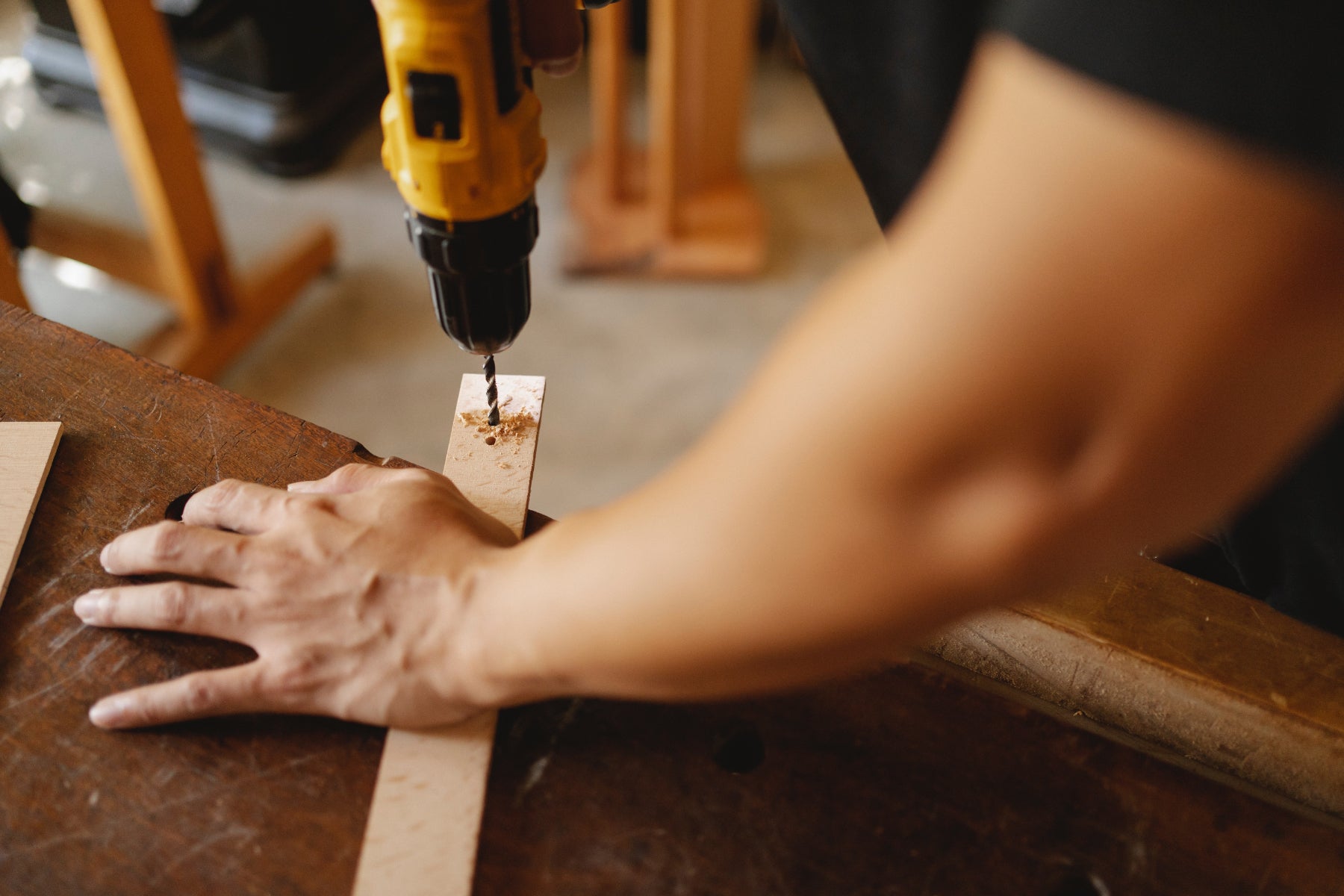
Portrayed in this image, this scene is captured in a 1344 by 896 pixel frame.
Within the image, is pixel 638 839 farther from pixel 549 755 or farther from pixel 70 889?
pixel 70 889

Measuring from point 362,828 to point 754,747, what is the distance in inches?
12.1

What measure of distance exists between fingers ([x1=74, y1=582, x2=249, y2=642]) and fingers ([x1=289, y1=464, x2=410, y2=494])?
0.35ft

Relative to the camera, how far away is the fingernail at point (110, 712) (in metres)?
0.72

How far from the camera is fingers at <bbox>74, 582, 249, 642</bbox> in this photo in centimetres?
74

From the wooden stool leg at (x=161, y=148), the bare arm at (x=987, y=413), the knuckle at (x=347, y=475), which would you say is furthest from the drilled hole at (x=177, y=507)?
the wooden stool leg at (x=161, y=148)

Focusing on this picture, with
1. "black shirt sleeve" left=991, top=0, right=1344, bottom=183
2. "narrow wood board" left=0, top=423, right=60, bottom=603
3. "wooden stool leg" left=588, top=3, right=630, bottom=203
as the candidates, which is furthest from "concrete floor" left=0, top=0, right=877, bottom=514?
"black shirt sleeve" left=991, top=0, right=1344, bottom=183

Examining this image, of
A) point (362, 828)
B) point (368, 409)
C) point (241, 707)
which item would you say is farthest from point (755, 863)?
point (368, 409)

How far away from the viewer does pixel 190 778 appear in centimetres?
71

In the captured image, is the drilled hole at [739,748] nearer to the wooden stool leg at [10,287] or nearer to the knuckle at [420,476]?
the knuckle at [420,476]

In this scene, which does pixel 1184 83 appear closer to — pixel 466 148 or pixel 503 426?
pixel 466 148

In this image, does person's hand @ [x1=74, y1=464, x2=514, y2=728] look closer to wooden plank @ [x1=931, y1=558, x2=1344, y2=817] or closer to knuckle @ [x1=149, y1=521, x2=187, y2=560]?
knuckle @ [x1=149, y1=521, x2=187, y2=560]

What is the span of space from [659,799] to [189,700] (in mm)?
367

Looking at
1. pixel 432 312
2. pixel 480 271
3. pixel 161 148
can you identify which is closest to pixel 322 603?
pixel 480 271

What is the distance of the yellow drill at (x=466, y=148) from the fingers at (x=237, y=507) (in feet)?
0.69
